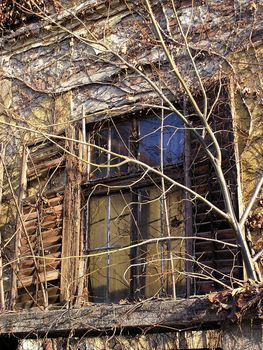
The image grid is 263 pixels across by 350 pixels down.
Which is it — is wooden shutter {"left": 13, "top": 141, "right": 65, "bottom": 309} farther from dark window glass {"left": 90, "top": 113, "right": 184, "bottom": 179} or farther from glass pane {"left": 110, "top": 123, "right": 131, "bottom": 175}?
glass pane {"left": 110, "top": 123, "right": 131, "bottom": 175}

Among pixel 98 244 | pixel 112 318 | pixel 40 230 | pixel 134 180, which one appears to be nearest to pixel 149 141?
pixel 134 180

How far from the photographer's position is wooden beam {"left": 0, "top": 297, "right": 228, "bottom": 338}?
16.4 feet

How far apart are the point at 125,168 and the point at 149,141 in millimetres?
386

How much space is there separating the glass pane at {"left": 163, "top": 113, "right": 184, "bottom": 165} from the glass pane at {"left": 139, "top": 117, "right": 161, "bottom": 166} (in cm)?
10

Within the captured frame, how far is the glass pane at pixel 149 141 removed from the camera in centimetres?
711

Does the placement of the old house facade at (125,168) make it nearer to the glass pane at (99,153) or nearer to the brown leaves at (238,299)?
the glass pane at (99,153)

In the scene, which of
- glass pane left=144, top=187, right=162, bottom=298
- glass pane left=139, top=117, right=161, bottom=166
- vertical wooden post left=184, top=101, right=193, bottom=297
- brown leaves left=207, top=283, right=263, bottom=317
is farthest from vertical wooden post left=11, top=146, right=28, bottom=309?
brown leaves left=207, top=283, right=263, bottom=317

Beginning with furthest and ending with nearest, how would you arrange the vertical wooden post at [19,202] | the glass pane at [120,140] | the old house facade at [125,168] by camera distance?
the glass pane at [120,140] → the vertical wooden post at [19,202] → the old house facade at [125,168]

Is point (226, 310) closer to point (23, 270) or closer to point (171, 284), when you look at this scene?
point (171, 284)

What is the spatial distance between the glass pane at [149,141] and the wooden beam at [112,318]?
2052mm

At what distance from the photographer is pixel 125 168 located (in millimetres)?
7219

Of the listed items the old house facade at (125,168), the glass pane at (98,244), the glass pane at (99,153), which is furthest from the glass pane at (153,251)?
the glass pane at (99,153)

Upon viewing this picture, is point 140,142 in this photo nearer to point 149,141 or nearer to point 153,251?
point 149,141

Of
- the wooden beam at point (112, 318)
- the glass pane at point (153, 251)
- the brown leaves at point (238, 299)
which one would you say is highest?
the glass pane at point (153, 251)
